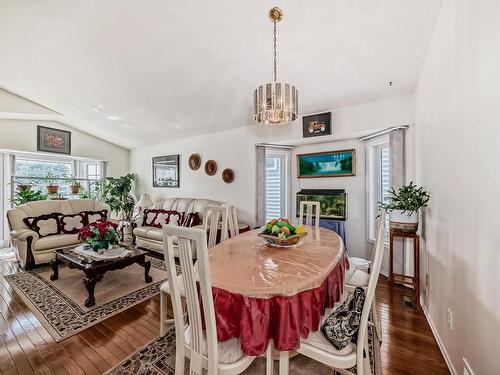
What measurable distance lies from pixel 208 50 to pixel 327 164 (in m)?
2.53

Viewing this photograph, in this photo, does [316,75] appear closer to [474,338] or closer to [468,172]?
[468,172]

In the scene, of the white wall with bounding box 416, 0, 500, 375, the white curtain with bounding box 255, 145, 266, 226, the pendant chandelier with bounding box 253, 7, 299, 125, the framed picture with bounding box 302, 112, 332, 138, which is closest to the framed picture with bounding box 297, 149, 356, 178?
the framed picture with bounding box 302, 112, 332, 138

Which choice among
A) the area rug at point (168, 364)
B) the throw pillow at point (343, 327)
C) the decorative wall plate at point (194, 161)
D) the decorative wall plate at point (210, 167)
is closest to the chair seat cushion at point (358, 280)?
the area rug at point (168, 364)

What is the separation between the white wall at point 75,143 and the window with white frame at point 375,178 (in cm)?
637

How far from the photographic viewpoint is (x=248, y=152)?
422 cm

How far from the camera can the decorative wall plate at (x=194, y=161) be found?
196 inches

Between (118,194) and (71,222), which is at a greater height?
(118,194)

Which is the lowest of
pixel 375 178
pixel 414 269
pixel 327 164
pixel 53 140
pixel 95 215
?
pixel 414 269

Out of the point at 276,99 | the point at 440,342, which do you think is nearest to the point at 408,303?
the point at 440,342

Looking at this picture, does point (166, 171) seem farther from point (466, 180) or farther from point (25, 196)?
point (466, 180)

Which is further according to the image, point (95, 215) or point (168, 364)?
point (95, 215)

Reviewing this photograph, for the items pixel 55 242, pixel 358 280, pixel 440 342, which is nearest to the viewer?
pixel 440 342

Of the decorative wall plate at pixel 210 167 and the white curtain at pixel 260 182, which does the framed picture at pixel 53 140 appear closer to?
the decorative wall plate at pixel 210 167

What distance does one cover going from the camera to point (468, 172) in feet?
4.40
